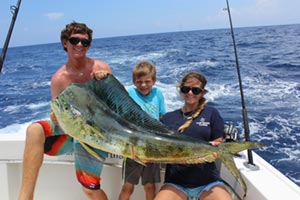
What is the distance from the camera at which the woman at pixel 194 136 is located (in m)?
2.07

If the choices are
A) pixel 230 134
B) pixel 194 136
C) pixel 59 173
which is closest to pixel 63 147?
pixel 59 173

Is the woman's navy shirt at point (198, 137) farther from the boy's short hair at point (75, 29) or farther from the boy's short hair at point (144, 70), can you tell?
the boy's short hair at point (75, 29)

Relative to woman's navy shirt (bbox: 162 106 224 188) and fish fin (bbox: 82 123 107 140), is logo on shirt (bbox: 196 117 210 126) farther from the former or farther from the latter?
fish fin (bbox: 82 123 107 140)

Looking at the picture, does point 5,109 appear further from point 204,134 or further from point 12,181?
point 204,134

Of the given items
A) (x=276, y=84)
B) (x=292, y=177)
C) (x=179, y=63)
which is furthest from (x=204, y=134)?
(x=179, y=63)

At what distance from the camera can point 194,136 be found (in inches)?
85.1

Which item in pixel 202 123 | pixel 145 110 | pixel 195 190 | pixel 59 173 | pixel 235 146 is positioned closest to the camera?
pixel 235 146

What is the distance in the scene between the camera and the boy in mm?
2307

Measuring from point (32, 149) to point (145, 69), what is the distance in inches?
36.9

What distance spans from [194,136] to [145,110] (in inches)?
15.4

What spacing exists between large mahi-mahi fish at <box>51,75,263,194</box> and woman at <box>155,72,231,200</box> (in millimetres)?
556

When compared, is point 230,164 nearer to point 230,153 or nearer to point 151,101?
point 230,153

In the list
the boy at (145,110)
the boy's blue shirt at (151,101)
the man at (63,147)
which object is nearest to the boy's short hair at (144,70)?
the boy at (145,110)

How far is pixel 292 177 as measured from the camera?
13.6 ft
